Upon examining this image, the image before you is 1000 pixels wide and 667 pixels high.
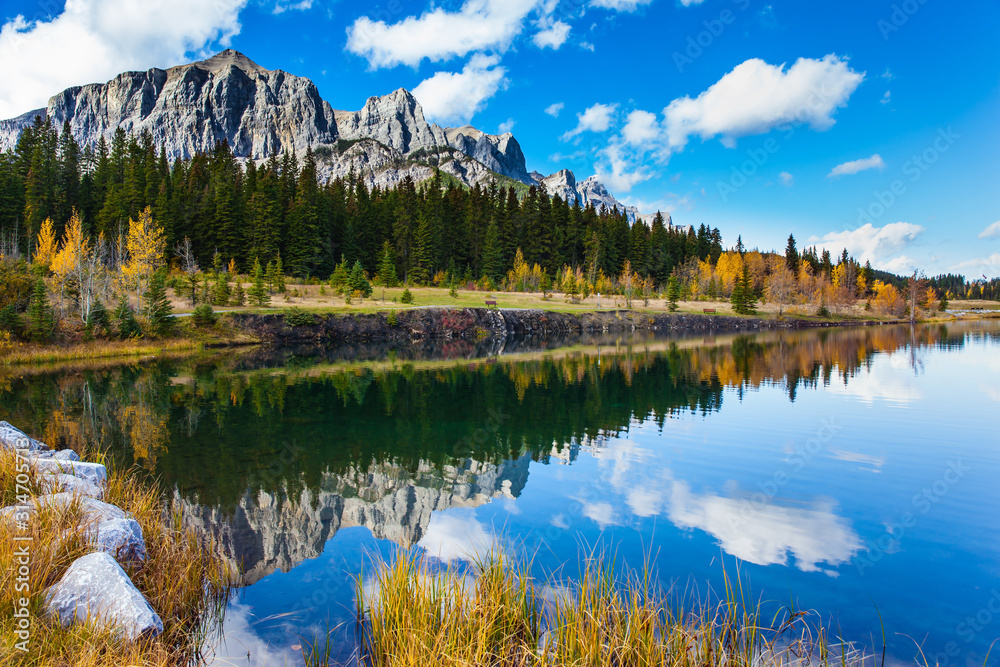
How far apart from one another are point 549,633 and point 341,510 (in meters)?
5.94

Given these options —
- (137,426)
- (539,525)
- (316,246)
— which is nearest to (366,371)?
(137,426)

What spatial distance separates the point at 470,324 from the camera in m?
62.4

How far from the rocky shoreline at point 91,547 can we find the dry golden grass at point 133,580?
96 millimetres

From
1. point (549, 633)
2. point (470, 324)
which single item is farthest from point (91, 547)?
point (470, 324)

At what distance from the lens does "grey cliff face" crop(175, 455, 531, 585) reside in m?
8.24

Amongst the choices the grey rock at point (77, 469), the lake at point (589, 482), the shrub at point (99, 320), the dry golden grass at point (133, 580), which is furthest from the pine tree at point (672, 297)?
the dry golden grass at point (133, 580)

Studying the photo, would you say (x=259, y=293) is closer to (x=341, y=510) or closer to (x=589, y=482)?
(x=341, y=510)

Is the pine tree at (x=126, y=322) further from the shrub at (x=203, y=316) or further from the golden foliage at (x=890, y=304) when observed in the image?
the golden foliage at (x=890, y=304)

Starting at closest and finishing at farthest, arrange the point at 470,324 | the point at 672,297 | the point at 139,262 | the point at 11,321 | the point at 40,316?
1. the point at 11,321
2. the point at 40,316
3. the point at 139,262
4. the point at 470,324
5. the point at 672,297

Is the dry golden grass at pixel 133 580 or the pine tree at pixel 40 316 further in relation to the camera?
the pine tree at pixel 40 316

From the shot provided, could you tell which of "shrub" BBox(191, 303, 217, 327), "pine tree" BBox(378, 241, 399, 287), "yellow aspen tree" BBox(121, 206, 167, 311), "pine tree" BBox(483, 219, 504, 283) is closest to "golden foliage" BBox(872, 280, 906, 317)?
"pine tree" BBox(483, 219, 504, 283)

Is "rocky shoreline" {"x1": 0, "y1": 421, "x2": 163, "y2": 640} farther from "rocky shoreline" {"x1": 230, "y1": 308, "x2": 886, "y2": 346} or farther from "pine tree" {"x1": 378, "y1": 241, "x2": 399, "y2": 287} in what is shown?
"pine tree" {"x1": 378, "y1": 241, "x2": 399, "y2": 287}

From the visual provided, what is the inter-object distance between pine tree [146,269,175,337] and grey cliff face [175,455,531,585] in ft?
125

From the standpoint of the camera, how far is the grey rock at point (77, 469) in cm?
882
